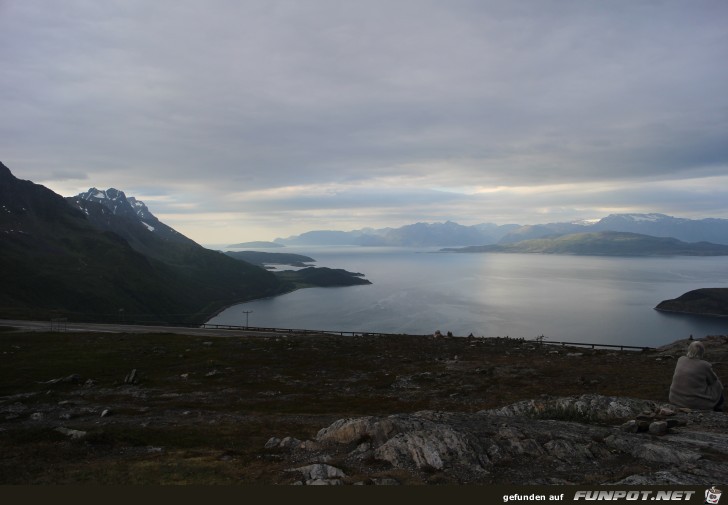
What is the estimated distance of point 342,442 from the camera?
17.6 meters

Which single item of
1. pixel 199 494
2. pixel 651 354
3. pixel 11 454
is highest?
pixel 199 494

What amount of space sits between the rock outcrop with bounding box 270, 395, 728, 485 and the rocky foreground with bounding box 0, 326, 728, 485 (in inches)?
2.6

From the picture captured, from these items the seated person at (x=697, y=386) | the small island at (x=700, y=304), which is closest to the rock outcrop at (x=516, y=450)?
the seated person at (x=697, y=386)

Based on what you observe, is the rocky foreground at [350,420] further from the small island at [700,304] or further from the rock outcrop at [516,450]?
the small island at [700,304]

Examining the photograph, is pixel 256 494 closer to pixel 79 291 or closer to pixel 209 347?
pixel 209 347

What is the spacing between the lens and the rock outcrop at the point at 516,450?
13.3 metres

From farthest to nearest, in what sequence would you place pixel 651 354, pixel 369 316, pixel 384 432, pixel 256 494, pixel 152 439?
pixel 369 316 → pixel 651 354 → pixel 152 439 → pixel 384 432 → pixel 256 494

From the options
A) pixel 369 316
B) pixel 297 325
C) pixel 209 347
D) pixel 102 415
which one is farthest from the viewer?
pixel 369 316

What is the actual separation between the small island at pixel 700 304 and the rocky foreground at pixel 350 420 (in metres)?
161

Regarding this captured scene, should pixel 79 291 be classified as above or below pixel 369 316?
above

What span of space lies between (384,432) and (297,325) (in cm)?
14777

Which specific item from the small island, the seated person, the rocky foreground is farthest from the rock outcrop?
the small island

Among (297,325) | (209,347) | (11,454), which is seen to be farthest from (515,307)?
(11,454)

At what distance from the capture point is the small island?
178m
